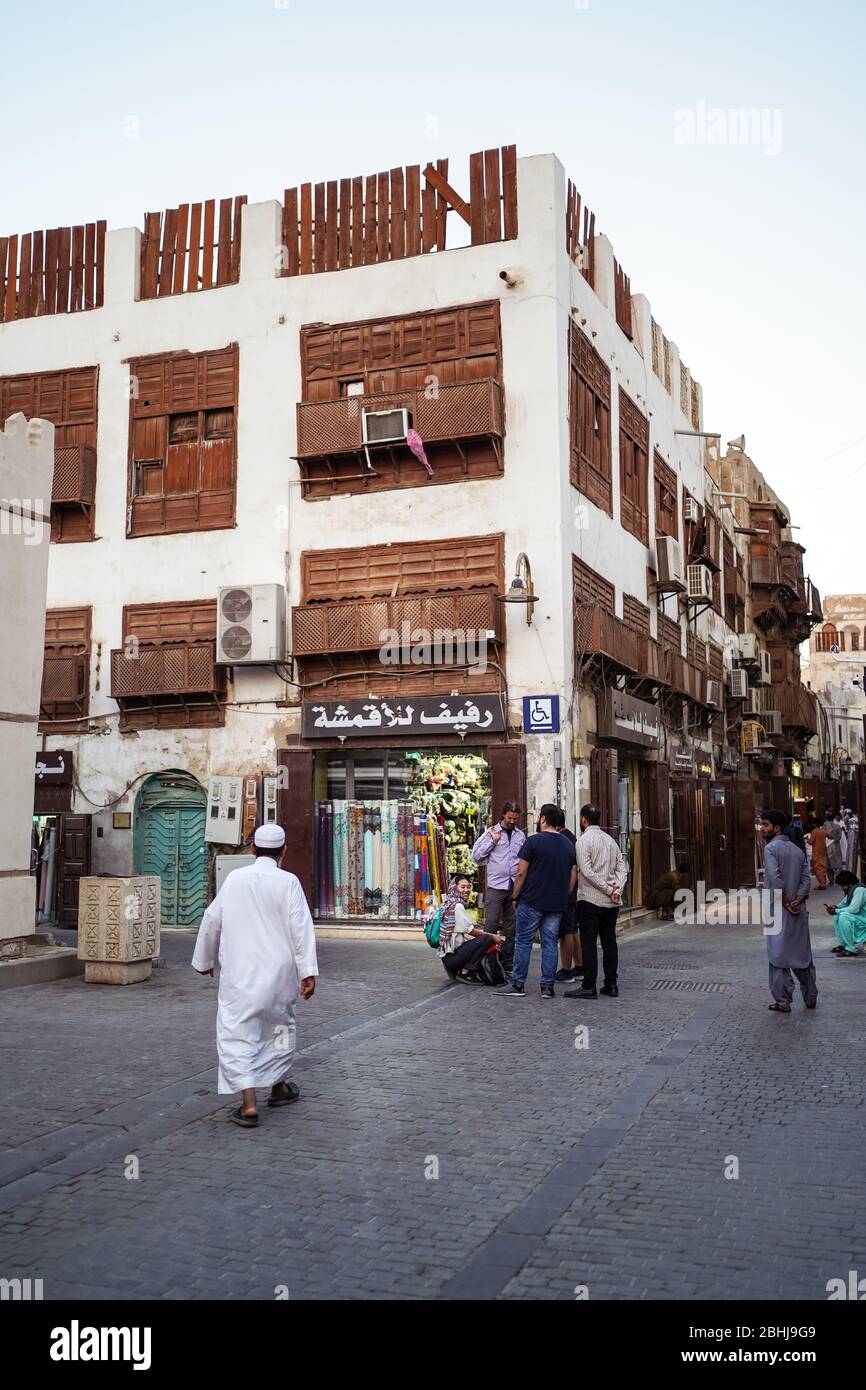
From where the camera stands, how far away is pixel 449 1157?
6109 mm

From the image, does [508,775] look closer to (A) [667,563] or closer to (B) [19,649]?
(B) [19,649]

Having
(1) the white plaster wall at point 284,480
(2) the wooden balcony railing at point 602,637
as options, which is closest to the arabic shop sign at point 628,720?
(2) the wooden balcony railing at point 602,637

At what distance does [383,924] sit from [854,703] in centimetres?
5846

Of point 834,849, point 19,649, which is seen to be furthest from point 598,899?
point 834,849

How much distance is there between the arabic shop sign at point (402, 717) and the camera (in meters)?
17.8

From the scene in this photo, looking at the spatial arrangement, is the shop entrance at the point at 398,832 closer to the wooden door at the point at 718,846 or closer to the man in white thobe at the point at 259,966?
the man in white thobe at the point at 259,966

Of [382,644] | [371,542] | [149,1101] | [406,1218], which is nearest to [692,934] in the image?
[382,644]

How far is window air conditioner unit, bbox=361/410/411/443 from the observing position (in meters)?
18.4

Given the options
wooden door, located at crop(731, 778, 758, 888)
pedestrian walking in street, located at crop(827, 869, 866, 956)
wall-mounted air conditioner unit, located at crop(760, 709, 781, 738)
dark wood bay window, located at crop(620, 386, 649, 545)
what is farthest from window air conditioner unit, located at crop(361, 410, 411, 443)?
wall-mounted air conditioner unit, located at crop(760, 709, 781, 738)

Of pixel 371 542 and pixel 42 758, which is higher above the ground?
pixel 371 542

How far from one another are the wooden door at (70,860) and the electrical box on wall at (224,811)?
201 cm

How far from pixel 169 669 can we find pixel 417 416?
223 inches
